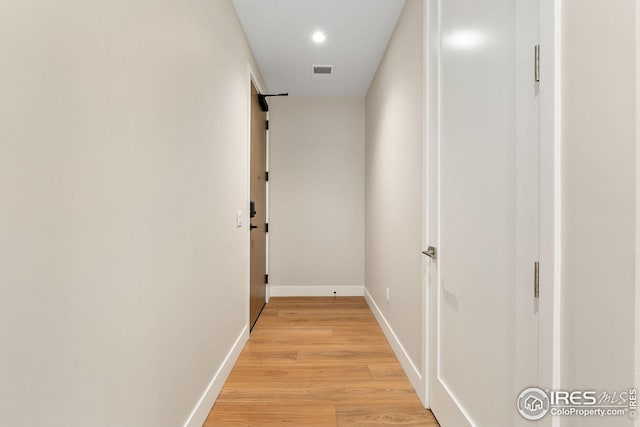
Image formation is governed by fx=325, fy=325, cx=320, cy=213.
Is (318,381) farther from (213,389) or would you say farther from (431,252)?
(431,252)

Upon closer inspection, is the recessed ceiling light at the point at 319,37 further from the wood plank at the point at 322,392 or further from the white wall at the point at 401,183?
the wood plank at the point at 322,392

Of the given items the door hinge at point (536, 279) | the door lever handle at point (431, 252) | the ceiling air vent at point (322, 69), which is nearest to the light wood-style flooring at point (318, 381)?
the door lever handle at point (431, 252)

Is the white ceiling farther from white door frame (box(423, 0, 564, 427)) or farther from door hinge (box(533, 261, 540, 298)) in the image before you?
door hinge (box(533, 261, 540, 298))

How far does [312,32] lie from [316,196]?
2000 millimetres

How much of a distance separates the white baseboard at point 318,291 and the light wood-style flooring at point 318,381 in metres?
0.94

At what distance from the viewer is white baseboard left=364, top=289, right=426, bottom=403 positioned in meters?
1.91

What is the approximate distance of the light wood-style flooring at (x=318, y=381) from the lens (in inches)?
69.1

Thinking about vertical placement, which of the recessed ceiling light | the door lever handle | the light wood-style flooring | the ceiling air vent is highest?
the recessed ceiling light

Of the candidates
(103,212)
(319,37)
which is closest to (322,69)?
(319,37)

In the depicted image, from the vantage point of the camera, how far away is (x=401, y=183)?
96.7 inches

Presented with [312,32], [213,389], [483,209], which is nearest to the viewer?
[483,209]

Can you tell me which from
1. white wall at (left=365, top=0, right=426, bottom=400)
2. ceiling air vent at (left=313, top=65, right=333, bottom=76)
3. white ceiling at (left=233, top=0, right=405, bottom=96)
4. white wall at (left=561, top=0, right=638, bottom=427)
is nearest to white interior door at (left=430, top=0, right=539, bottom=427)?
white wall at (left=561, top=0, right=638, bottom=427)

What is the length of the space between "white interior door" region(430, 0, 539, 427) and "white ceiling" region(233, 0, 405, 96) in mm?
882

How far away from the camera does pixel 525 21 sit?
100cm
